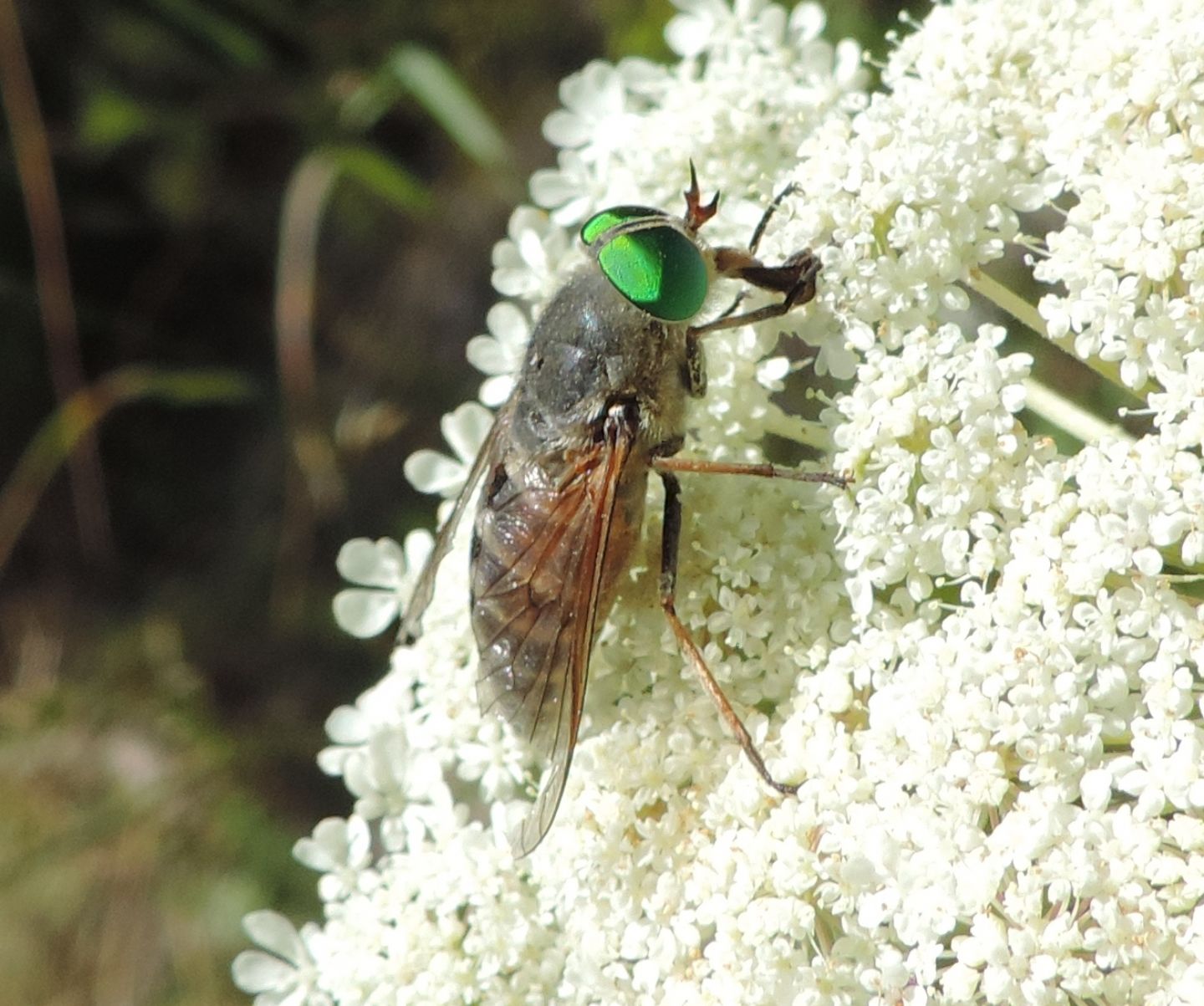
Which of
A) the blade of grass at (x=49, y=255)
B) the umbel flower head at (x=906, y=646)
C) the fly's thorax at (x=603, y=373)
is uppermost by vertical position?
the blade of grass at (x=49, y=255)

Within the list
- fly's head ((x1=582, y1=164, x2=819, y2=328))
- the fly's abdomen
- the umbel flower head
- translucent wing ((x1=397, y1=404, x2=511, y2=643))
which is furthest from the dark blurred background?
the fly's abdomen

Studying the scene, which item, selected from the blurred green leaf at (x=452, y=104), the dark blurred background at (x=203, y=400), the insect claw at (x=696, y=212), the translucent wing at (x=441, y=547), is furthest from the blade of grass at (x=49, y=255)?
the insect claw at (x=696, y=212)

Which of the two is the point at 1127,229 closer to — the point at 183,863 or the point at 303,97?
the point at 303,97

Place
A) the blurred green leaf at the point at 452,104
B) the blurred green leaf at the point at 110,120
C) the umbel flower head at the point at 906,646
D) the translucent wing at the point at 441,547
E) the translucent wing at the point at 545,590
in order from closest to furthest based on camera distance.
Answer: the umbel flower head at the point at 906,646 < the translucent wing at the point at 545,590 < the translucent wing at the point at 441,547 < the blurred green leaf at the point at 452,104 < the blurred green leaf at the point at 110,120

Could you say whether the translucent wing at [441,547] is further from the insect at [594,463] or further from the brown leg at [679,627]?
the brown leg at [679,627]

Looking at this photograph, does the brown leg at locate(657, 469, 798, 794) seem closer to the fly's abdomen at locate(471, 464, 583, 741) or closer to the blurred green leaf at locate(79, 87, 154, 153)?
the fly's abdomen at locate(471, 464, 583, 741)
